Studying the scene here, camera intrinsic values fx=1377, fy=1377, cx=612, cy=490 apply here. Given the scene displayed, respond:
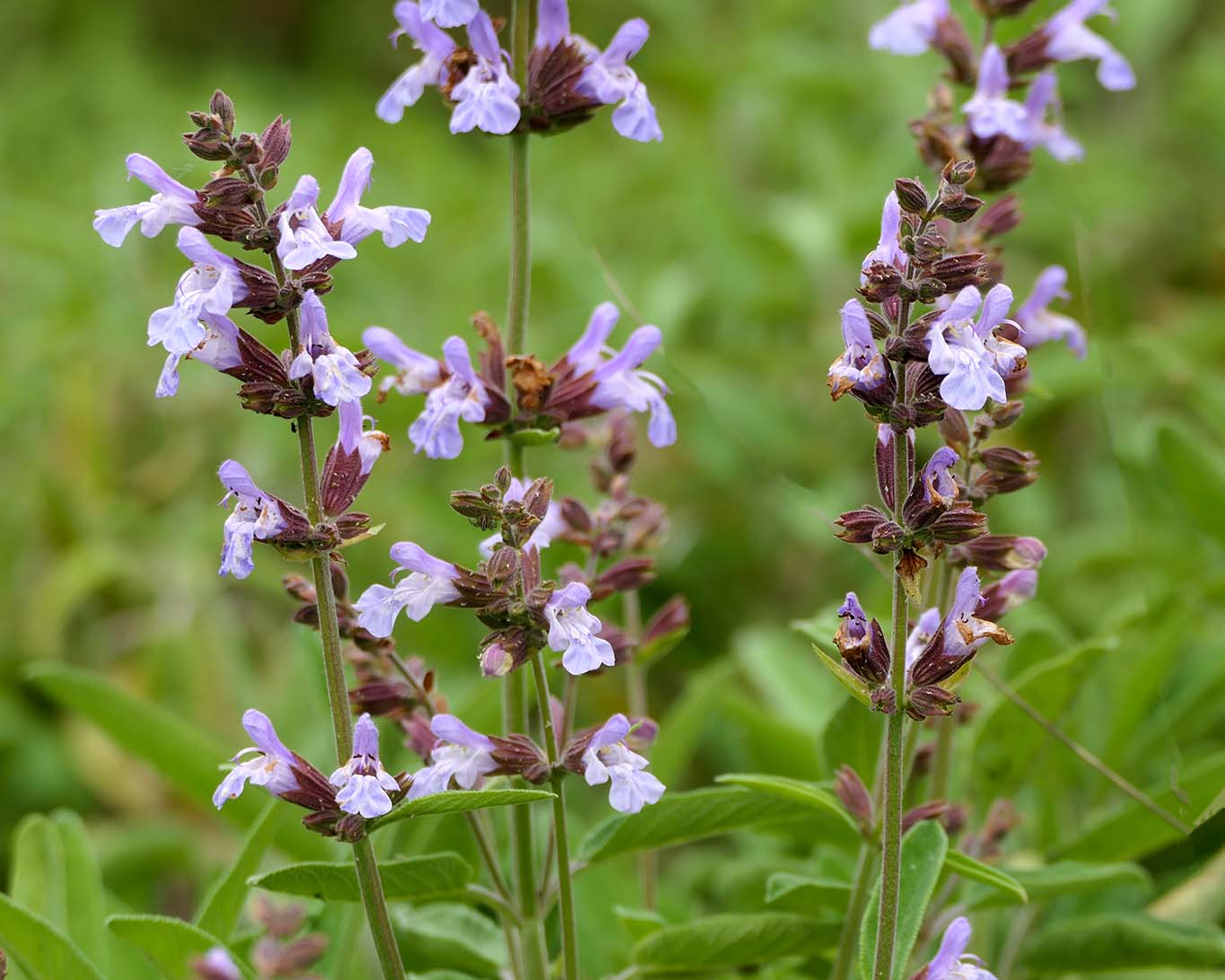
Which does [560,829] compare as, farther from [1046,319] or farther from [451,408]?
[1046,319]

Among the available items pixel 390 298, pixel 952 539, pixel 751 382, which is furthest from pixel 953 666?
pixel 390 298

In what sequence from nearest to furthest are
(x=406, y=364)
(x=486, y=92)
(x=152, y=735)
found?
(x=486, y=92), (x=406, y=364), (x=152, y=735)

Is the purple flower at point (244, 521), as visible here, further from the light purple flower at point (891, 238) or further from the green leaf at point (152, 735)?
the green leaf at point (152, 735)

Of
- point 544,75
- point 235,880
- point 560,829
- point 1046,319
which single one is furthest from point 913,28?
point 235,880

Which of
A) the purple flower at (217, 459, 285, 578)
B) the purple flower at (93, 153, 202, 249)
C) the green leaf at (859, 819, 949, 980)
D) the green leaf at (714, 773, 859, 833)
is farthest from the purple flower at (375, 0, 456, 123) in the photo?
the green leaf at (859, 819, 949, 980)

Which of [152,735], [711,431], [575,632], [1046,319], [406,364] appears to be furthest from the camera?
[711,431]

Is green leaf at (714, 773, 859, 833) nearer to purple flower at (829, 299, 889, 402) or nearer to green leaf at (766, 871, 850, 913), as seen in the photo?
green leaf at (766, 871, 850, 913)
